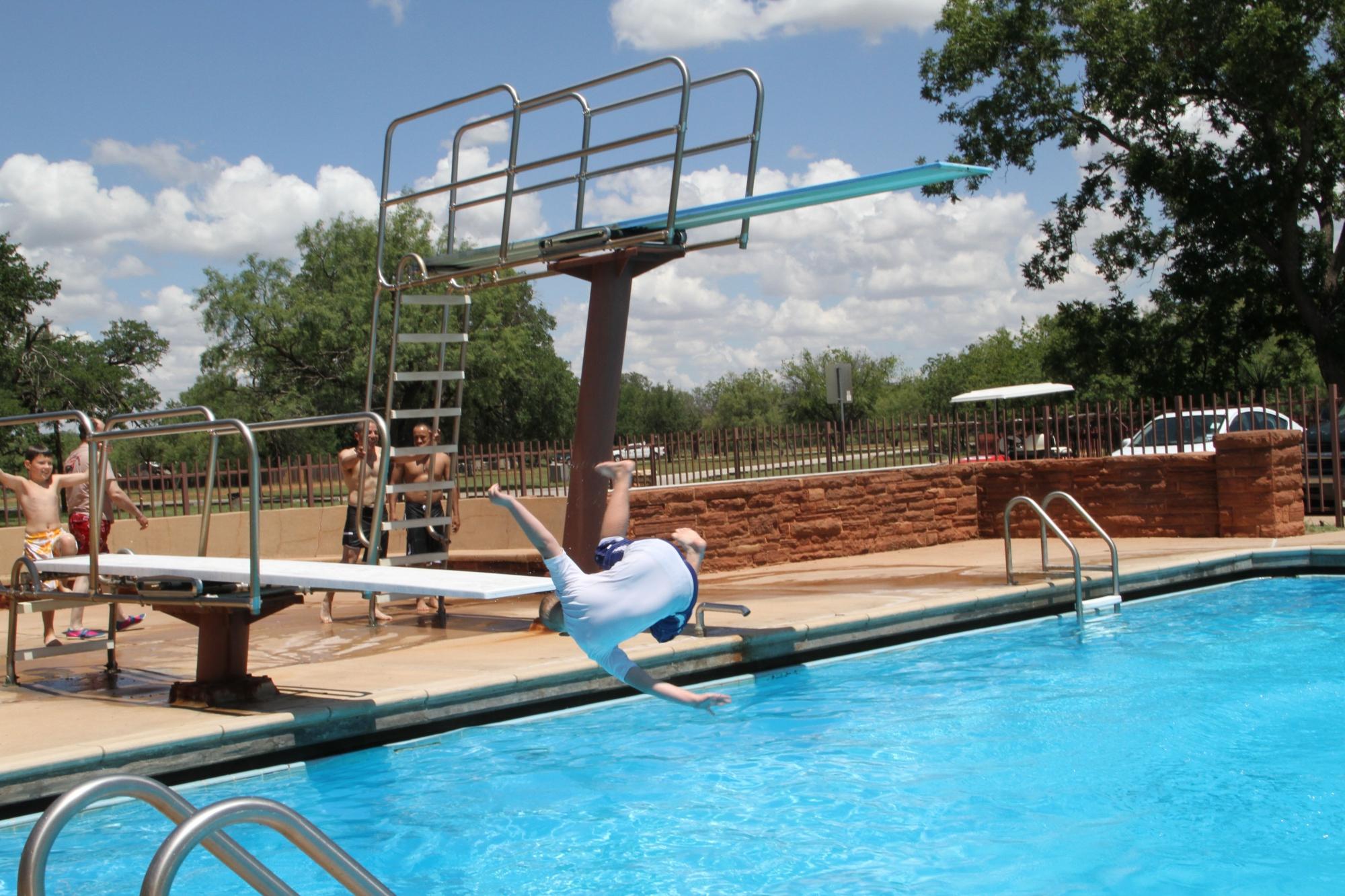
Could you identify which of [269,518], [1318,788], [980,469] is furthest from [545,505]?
[1318,788]

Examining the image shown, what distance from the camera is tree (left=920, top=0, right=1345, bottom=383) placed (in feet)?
87.6

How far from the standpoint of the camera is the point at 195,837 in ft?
8.76

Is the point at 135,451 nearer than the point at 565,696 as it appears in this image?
No

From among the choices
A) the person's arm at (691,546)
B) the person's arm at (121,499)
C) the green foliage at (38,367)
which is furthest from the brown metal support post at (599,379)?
the green foliage at (38,367)

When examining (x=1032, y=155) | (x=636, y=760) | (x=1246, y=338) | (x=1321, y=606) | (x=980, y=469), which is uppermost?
(x=1032, y=155)

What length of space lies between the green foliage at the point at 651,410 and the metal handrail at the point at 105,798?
312 feet

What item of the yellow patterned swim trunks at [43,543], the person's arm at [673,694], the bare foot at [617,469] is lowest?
the person's arm at [673,694]

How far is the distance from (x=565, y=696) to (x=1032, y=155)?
81.6 feet

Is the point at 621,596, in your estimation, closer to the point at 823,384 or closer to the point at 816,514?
the point at 816,514

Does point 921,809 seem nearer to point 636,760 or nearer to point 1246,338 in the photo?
point 636,760

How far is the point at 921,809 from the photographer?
6.87 meters

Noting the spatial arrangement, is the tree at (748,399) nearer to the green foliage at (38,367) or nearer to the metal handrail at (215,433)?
the green foliage at (38,367)

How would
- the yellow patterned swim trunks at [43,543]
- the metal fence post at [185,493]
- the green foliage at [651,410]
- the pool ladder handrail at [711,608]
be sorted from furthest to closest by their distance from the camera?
1. the green foliage at [651,410]
2. the metal fence post at [185,493]
3. the yellow patterned swim trunks at [43,543]
4. the pool ladder handrail at [711,608]

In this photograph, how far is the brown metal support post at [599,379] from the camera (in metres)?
9.84
